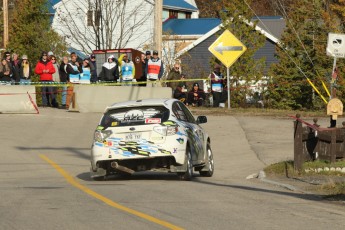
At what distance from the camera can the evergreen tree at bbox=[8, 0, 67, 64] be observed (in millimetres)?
60906

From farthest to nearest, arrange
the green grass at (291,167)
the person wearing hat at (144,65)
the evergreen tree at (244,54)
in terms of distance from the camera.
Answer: the evergreen tree at (244,54), the person wearing hat at (144,65), the green grass at (291,167)

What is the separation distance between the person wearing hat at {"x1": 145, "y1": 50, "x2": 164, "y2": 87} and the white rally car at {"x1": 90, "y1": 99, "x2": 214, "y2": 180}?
18.1 m

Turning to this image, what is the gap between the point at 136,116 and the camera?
729 inches

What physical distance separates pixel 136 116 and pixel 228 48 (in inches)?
754

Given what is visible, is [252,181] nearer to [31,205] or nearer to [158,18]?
[31,205]

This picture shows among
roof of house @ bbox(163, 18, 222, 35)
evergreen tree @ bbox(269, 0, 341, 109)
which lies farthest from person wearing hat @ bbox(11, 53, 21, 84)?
roof of house @ bbox(163, 18, 222, 35)

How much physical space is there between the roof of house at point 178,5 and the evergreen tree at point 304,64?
4143cm

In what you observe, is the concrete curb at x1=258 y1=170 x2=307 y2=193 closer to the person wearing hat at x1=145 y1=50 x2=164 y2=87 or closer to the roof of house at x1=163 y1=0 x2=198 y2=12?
the person wearing hat at x1=145 y1=50 x2=164 y2=87

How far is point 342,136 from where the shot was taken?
21953 millimetres

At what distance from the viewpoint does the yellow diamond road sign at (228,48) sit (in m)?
37.1

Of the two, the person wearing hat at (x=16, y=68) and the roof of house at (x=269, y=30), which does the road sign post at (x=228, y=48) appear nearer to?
the person wearing hat at (x=16, y=68)

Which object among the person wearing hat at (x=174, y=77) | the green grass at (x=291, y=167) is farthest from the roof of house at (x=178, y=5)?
the green grass at (x=291, y=167)

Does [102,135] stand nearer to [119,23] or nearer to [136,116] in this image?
[136,116]

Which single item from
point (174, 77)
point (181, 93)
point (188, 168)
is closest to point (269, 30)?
point (174, 77)
